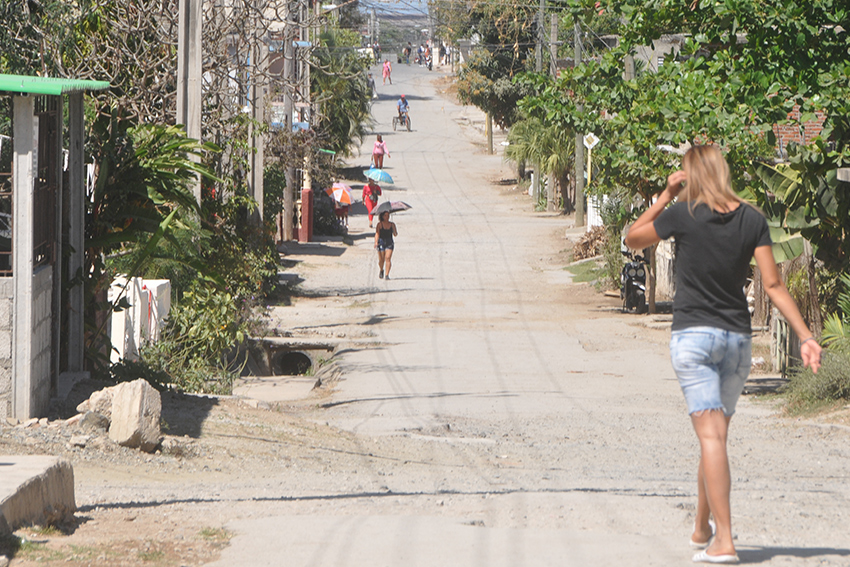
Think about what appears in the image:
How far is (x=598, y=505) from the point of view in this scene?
5844 millimetres

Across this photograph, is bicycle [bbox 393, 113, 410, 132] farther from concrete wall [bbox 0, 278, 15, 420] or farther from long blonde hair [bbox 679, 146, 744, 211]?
long blonde hair [bbox 679, 146, 744, 211]

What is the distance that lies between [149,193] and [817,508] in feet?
21.4

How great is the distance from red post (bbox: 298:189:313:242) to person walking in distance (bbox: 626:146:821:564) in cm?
2434

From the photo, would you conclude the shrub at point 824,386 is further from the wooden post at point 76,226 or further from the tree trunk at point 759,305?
the wooden post at point 76,226

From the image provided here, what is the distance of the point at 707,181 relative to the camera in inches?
172

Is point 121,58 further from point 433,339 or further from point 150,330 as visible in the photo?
point 433,339

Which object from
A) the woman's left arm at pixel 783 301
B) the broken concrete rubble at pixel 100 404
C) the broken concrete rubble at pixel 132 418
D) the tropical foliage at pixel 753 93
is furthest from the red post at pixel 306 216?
the woman's left arm at pixel 783 301

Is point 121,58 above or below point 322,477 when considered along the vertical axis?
above

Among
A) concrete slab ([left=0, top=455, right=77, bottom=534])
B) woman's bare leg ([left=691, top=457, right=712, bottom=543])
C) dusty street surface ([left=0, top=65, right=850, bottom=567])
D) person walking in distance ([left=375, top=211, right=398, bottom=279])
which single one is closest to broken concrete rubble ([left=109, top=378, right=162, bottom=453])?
dusty street surface ([left=0, top=65, right=850, bottom=567])

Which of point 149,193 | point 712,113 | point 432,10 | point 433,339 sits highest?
point 432,10

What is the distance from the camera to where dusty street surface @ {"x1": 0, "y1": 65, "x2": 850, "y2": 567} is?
4711 mm

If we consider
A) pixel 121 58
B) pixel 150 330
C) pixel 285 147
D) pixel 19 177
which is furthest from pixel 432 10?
pixel 19 177

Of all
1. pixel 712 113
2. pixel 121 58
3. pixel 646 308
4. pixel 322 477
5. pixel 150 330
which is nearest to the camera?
pixel 322 477

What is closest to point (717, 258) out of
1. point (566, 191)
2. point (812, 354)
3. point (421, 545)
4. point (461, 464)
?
point (812, 354)
